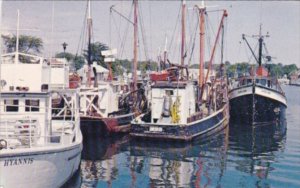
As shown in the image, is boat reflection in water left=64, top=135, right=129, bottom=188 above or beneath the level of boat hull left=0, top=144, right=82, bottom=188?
beneath

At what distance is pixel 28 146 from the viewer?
15.8 meters

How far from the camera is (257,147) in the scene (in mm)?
30516

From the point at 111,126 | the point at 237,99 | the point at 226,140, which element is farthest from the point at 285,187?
the point at 237,99

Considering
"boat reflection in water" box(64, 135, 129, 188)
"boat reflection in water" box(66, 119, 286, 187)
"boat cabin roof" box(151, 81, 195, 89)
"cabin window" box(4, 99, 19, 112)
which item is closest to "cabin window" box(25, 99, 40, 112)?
Result: "cabin window" box(4, 99, 19, 112)

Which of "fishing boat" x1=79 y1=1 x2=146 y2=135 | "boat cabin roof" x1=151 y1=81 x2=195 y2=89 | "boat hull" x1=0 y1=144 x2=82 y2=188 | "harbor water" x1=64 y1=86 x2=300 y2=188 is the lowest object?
"harbor water" x1=64 y1=86 x2=300 y2=188

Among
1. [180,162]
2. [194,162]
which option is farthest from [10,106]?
[194,162]

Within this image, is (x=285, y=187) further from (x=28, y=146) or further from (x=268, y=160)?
(x=28, y=146)

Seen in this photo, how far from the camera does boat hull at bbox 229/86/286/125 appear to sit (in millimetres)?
42250

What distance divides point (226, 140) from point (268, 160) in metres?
7.34

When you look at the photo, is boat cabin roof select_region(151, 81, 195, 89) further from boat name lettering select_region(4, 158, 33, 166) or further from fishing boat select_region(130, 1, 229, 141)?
boat name lettering select_region(4, 158, 33, 166)

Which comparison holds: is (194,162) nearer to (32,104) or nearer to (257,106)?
(32,104)

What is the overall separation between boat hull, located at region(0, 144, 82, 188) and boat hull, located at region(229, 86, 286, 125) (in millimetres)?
28212

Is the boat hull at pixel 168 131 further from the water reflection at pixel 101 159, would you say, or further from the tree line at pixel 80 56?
the tree line at pixel 80 56

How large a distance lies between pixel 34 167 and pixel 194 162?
38.0ft
